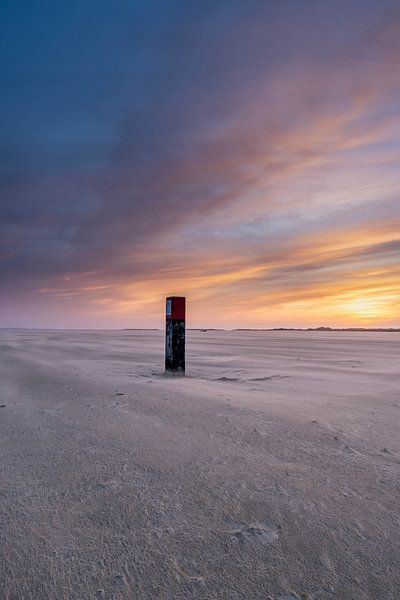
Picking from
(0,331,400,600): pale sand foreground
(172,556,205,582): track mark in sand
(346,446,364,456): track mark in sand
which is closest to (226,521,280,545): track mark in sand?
(0,331,400,600): pale sand foreground

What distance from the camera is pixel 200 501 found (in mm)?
1474

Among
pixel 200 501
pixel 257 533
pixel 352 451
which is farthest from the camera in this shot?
pixel 352 451

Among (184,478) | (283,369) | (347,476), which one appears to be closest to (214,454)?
(184,478)

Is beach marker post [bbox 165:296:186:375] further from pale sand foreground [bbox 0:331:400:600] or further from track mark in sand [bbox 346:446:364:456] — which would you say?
track mark in sand [bbox 346:446:364:456]

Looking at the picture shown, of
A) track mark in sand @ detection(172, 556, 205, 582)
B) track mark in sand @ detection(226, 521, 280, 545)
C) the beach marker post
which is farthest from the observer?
the beach marker post

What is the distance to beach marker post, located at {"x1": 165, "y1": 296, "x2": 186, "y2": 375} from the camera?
5.44 m

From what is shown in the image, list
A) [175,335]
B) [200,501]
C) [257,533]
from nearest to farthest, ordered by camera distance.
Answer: [257,533], [200,501], [175,335]

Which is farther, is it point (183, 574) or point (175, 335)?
point (175, 335)

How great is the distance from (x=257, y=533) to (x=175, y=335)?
4.53 m

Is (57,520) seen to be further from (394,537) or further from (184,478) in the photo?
(394,537)

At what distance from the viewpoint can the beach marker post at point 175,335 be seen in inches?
214

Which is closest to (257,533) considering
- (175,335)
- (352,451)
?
(352,451)

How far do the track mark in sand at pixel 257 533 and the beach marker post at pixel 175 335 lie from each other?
411 centimetres

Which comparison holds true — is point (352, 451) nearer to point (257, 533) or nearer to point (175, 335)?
point (257, 533)
